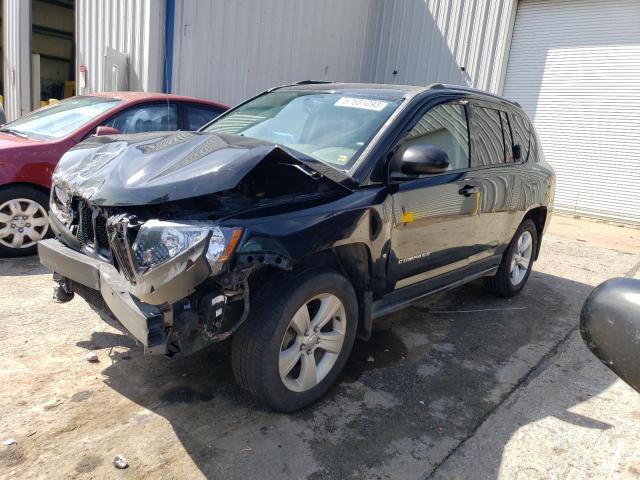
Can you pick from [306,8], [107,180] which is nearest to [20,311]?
[107,180]

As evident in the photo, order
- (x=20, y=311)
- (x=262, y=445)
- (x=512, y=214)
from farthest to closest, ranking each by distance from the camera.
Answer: (x=512, y=214)
(x=20, y=311)
(x=262, y=445)

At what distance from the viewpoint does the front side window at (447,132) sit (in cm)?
341

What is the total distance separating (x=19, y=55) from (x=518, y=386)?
43.0 ft

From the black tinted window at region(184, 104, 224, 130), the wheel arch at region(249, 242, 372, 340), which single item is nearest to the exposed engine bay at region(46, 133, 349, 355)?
the wheel arch at region(249, 242, 372, 340)

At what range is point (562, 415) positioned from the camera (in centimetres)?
309

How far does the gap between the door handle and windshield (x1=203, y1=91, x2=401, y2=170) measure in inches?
32.1

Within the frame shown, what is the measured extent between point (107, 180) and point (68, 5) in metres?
18.1

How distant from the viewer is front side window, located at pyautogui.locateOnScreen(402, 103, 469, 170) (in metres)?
3.41

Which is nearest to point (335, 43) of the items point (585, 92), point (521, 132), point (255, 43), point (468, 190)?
point (255, 43)

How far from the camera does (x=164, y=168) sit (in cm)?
256

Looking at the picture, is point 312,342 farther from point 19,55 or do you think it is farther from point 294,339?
point 19,55

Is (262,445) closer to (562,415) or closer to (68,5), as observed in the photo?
(562,415)

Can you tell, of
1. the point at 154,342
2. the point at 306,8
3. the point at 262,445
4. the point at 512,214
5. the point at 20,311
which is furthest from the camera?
the point at 306,8

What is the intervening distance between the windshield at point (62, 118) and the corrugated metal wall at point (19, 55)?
7479mm
